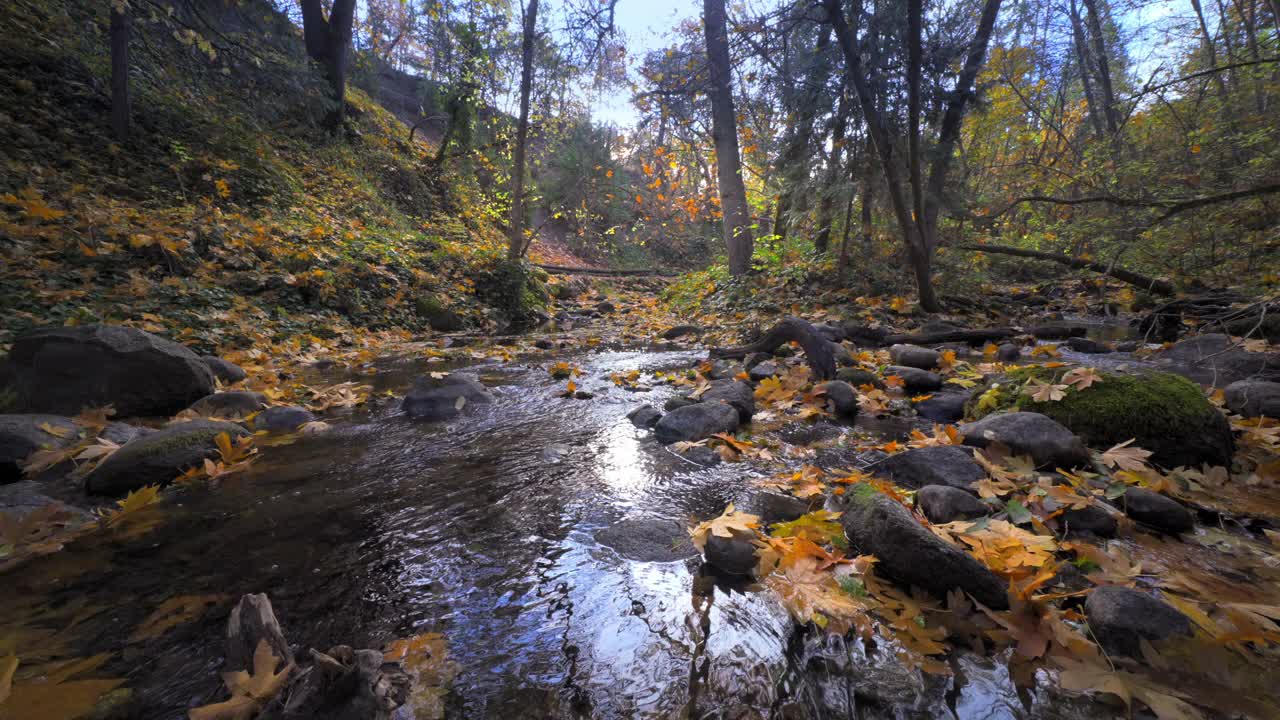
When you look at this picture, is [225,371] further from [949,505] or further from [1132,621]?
[1132,621]

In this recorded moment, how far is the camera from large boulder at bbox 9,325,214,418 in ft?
10.2

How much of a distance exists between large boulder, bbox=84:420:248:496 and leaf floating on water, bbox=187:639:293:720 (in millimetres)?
1825

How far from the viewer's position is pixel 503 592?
1685 mm

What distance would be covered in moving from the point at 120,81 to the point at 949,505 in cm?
1286

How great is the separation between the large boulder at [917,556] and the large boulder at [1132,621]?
22cm

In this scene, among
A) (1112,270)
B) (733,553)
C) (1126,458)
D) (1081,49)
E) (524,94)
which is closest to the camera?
(733,553)

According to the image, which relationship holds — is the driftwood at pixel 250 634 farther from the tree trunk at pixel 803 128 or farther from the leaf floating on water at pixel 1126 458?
the tree trunk at pixel 803 128

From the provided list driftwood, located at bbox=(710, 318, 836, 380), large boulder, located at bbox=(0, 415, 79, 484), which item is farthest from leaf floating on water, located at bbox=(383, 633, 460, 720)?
driftwood, located at bbox=(710, 318, 836, 380)

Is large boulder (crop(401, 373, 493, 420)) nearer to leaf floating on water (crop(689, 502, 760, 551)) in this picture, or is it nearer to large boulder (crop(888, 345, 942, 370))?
leaf floating on water (crop(689, 502, 760, 551))

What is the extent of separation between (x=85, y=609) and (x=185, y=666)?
563 mm

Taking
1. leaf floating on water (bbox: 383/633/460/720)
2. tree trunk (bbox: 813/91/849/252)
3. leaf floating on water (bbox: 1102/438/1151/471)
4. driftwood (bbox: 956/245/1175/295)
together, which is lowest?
leaf floating on water (bbox: 383/633/460/720)

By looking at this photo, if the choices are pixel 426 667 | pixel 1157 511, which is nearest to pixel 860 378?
pixel 1157 511

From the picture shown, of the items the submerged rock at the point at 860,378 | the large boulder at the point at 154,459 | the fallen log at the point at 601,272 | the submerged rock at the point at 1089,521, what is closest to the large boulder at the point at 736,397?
the submerged rock at the point at 860,378

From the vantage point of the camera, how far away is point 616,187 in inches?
843
